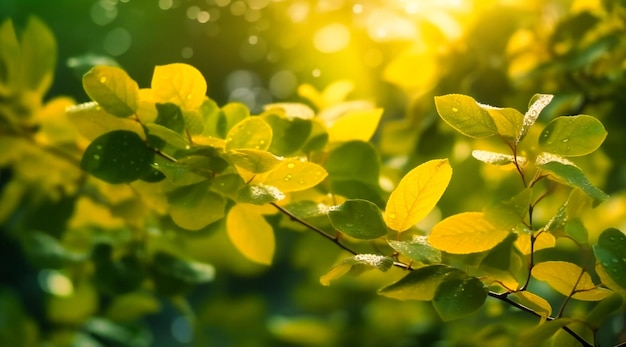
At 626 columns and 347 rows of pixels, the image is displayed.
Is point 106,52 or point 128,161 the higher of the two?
point 128,161

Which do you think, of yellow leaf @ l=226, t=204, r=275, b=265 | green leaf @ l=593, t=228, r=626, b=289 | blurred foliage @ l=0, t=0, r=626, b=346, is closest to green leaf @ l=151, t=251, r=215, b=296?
blurred foliage @ l=0, t=0, r=626, b=346

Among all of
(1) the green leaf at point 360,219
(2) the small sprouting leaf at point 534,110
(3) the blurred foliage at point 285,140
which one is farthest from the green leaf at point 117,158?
(2) the small sprouting leaf at point 534,110

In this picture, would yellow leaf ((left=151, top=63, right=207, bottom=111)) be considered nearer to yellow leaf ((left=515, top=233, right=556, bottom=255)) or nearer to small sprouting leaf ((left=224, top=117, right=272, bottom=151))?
small sprouting leaf ((left=224, top=117, right=272, bottom=151))

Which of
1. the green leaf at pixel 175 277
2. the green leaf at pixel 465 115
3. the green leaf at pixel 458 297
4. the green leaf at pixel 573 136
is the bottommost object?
the green leaf at pixel 175 277

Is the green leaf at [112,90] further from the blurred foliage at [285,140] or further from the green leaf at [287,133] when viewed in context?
the green leaf at [287,133]

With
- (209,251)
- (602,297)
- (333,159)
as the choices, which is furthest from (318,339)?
(602,297)

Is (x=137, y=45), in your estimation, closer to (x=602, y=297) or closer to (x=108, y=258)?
(x=108, y=258)
